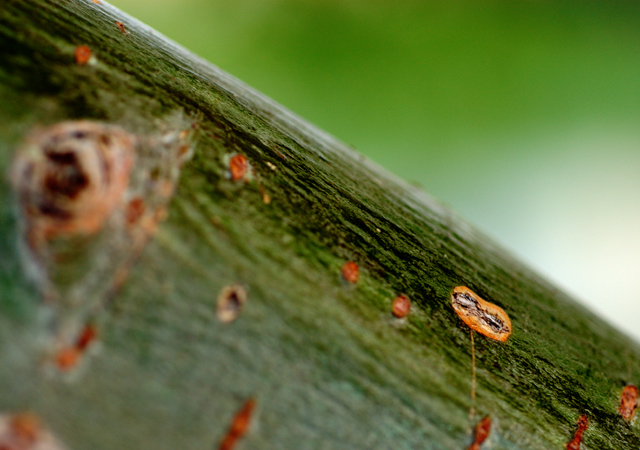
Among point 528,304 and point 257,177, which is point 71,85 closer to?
point 257,177


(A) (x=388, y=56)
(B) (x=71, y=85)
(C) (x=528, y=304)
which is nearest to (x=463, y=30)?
(A) (x=388, y=56)

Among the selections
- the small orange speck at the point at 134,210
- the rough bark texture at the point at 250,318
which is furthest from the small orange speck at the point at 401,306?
the small orange speck at the point at 134,210

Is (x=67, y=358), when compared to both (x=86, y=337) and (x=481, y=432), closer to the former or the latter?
(x=86, y=337)

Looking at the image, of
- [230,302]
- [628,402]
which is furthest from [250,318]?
[628,402]

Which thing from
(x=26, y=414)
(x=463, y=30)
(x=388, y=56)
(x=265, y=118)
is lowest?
(x=26, y=414)

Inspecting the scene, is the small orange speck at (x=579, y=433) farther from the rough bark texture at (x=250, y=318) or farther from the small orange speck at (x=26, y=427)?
the small orange speck at (x=26, y=427)

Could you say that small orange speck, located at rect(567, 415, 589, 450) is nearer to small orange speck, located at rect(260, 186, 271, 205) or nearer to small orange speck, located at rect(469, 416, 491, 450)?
small orange speck, located at rect(469, 416, 491, 450)
